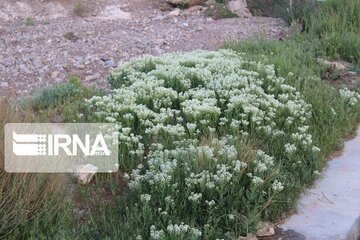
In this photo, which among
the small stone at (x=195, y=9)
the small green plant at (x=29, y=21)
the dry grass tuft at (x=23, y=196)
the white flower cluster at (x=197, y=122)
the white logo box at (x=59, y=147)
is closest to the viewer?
the dry grass tuft at (x=23, y=196)

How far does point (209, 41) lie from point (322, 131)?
296 cm

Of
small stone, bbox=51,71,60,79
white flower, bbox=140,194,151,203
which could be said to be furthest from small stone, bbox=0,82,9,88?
white flower, bbox=140,194,151,203

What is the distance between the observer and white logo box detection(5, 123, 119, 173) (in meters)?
4.65

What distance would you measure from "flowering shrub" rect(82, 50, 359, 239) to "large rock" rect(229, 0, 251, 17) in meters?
3.05

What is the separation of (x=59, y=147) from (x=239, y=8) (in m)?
5.94

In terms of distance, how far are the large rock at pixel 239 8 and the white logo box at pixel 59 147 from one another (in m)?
5.14

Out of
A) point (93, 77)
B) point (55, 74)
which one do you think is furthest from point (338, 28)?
point (55, 74)

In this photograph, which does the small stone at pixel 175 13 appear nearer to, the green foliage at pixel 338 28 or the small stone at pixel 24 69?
the green foliage at pixel 338 28

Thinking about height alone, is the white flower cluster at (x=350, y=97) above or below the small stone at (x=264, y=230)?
below

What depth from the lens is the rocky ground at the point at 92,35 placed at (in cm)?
809

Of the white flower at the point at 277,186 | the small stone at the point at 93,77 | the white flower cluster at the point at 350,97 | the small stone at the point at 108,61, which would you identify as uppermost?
the white flower at the point at 277,186

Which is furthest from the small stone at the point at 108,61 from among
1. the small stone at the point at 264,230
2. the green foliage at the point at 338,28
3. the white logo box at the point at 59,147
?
the small stone at the point at 264,230

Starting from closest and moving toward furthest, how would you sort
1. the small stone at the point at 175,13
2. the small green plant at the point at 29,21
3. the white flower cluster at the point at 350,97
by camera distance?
the white flower cluster at the point at 350,97, the small green plant at the point at 29,21, the small stone at the point at 175,13

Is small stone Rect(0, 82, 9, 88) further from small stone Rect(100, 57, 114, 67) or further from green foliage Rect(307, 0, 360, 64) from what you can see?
green foliage Rect(307, 0, 360, 64)
